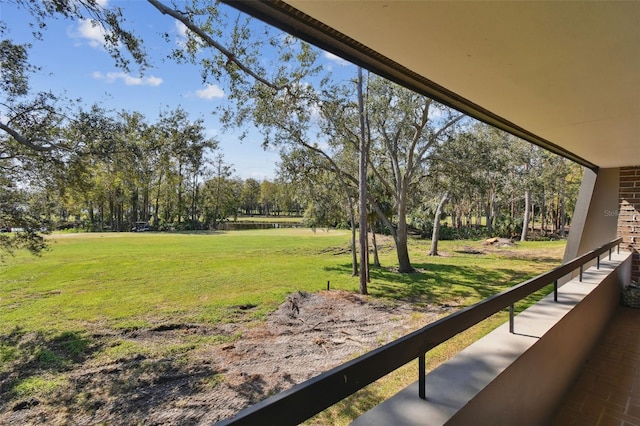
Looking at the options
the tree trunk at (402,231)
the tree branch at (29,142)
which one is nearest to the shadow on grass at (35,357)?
the tree branch at (29,142)

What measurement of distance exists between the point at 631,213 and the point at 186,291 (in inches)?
439

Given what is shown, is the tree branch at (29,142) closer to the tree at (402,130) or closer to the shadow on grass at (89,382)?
the shadow on grass at (89,382)

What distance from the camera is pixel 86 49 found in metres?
5.88

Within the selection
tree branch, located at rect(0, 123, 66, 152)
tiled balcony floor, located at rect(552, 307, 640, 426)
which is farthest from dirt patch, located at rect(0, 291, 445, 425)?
tree branch, located at rect(0, 123, 66, 152)

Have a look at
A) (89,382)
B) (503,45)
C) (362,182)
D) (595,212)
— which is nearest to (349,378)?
(503,45)

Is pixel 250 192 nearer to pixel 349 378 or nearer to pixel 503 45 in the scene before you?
pixel 503 45

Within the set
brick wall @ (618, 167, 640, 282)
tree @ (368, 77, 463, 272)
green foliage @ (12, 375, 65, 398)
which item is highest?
tree @ (368, 77, 463, 272)

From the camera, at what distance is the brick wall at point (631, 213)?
198 inches

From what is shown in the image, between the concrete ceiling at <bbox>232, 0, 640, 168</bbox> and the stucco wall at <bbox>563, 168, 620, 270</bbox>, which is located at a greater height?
the concrete ceiling at <bbox>232, 0, 640, 168</bbox>

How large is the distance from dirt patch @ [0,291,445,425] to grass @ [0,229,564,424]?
0.88 feet

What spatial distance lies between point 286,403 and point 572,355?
273 cm

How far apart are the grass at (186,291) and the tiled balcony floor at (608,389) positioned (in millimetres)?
2109

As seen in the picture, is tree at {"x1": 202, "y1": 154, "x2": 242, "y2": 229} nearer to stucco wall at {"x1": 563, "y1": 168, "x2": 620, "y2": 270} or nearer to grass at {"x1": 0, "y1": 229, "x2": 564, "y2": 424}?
grass at {"x1": 0, "y1": 229, "x2": 564, "y2": 424}

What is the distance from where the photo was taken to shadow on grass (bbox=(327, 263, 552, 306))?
8805 mm
